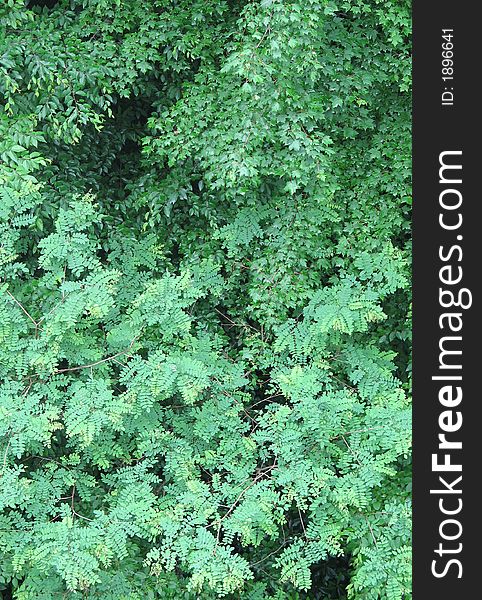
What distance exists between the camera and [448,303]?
173 inches

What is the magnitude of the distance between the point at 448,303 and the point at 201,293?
1629mm

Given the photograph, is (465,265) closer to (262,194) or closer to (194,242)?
(262,194)

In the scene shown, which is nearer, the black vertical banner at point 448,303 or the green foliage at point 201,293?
the black vertical banner at point 448,303

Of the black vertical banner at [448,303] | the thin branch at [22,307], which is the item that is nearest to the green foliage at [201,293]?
the thin branch at [22,307]

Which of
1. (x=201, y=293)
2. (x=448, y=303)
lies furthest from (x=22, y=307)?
(x=448, y=303)

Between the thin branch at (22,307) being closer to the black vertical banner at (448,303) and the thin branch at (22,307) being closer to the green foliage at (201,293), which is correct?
the green foliage at (201,293)

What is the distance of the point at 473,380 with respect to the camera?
4.35m

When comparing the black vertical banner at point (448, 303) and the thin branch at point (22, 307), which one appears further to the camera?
the thin branch at point (22, 307)

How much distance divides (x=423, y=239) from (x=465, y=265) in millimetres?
319

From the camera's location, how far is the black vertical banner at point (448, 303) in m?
4.32

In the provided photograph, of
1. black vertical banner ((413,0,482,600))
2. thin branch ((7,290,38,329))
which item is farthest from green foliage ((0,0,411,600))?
black vertical banner ((413,0,482,600))

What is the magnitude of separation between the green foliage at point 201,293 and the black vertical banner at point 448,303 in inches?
9.1

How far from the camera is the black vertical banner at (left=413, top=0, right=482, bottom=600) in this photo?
4316 millimetres

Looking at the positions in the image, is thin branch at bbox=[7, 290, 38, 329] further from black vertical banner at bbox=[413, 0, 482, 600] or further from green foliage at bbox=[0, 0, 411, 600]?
black vertical banner at bbox=[413, 0, 482, 600]
